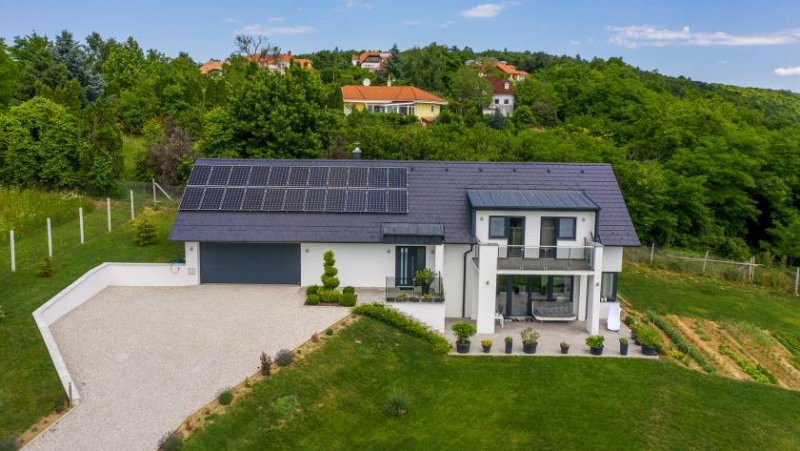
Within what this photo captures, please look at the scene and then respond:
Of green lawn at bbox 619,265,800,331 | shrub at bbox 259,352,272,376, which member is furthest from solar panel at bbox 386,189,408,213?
green lawn at bbox 619,265,800,331

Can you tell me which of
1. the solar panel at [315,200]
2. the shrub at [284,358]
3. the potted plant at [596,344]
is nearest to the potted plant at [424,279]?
the solar panel at [315,200]

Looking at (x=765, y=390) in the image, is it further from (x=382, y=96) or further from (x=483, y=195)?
(x=382, y=96)

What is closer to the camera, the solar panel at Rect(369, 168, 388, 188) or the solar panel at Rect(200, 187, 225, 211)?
the solar panel at Rect(200, 187, 225, 211)

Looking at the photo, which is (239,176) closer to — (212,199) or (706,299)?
(212,199)

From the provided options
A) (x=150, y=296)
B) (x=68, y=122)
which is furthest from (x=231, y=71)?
(x=150, y=296)

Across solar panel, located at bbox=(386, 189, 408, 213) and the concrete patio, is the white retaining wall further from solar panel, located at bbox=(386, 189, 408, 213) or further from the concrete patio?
the concrete patio

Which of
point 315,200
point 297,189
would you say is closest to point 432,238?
point 315,200
